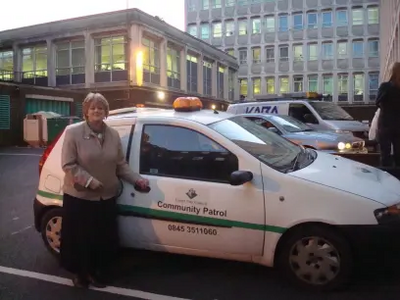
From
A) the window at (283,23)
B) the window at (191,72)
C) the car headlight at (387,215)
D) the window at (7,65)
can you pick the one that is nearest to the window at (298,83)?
A: the window at (283,23)

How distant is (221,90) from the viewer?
38.8 meters

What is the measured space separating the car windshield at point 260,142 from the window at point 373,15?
144ft

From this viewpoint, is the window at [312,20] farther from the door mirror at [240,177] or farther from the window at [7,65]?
the door mirror at [240,177]

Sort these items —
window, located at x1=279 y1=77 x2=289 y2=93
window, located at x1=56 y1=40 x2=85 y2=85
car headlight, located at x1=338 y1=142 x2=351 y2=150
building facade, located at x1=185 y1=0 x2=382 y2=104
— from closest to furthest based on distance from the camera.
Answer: car headlight, located at x1=338 y1=142 x2=351 y2=150 < window, located at x1=56 y1=40 x2=85 y2=85 < building facade, located at x1=185 y1=0 x2=382 y2=104 < window, located at x1=279 y1=77 x2=289 y2=93

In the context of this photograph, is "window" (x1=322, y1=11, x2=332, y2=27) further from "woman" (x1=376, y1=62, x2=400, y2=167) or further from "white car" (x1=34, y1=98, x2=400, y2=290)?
"white car" (x1=34, y1=98, x2=400, y2=290)

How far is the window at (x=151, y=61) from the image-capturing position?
26.4m

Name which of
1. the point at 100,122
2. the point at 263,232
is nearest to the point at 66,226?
the point at 100,122

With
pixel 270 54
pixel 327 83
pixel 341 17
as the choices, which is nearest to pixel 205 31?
pixel 270 54

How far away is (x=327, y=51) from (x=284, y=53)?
4.42 meters

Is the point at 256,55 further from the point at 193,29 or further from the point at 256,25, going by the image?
the point at 193,29

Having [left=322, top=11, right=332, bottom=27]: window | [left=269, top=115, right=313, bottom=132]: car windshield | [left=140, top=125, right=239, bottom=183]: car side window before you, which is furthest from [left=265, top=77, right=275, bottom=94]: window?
[left=140, top=125, right=239, bottom=183]: car side window

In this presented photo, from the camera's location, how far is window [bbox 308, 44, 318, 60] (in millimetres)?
45656

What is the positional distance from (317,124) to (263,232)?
26.2ft

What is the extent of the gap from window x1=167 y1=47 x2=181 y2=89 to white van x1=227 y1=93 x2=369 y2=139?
17.6m
